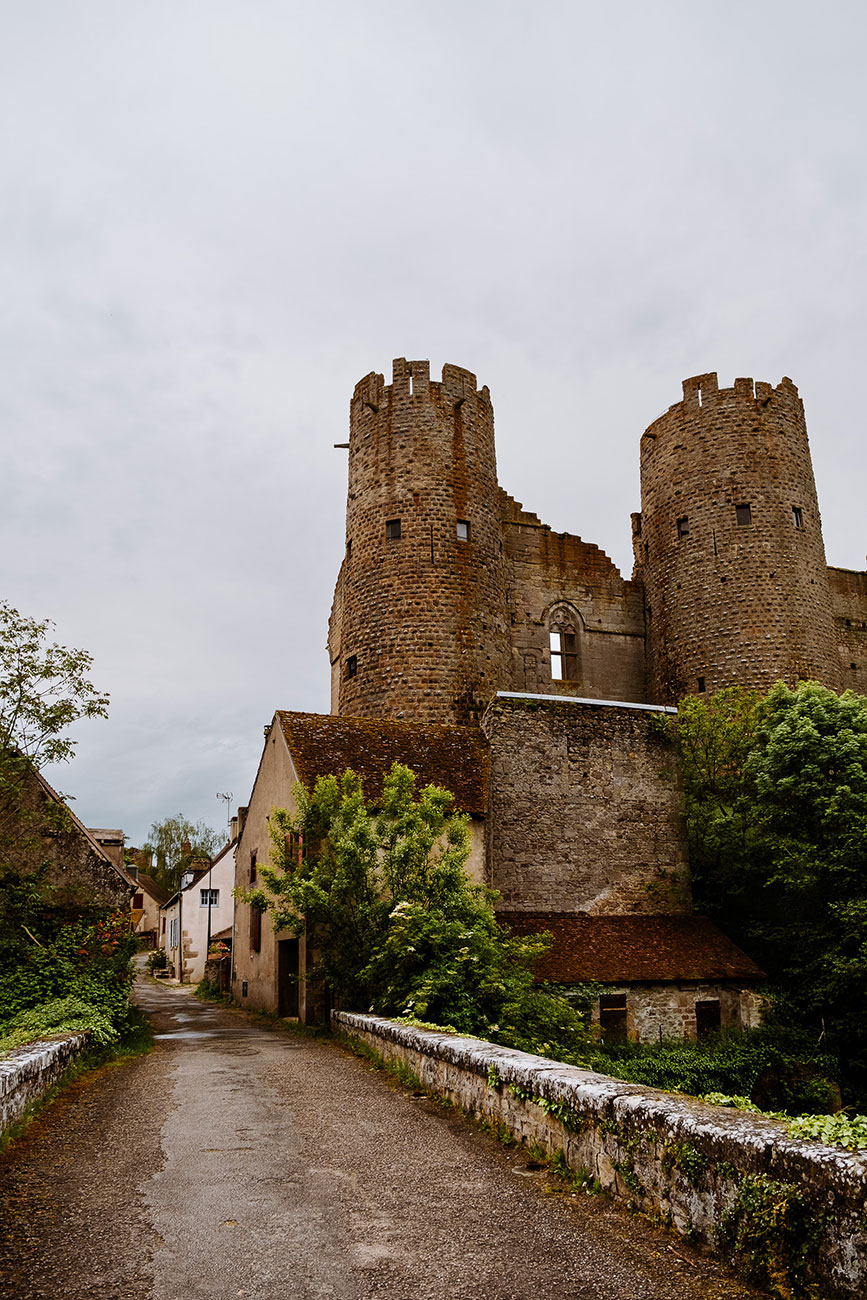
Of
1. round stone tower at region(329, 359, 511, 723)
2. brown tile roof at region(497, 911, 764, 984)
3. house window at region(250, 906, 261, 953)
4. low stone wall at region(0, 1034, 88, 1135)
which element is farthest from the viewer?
round stone tower at region(329, 359, 511, 723)

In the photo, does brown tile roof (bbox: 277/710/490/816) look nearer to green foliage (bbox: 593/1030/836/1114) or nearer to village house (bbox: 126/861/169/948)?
green foliage (bbox: 593/1030/836/1114)

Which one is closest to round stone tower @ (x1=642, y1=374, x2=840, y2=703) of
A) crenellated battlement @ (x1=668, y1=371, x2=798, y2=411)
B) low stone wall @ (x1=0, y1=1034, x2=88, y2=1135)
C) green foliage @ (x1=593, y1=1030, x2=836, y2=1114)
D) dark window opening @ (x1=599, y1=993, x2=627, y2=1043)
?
crenellated battlement @ (x1=668, y1=371, x2=798, y2=411)

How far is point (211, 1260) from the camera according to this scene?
433 centimetres

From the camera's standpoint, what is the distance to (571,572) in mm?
34688

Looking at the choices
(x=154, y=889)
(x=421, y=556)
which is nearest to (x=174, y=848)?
(x=154, y=889)

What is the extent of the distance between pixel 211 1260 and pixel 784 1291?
2.43 m

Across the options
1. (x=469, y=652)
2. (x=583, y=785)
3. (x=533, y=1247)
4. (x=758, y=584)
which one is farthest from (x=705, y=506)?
(x=533, y=1247)

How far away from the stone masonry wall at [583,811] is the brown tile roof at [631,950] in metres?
0.47

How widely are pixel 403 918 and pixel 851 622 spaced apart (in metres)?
28.5

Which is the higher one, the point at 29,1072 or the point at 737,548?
the point at 737,548

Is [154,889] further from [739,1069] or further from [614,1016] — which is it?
[739,1069]

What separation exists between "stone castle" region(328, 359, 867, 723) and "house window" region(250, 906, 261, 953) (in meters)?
6.36

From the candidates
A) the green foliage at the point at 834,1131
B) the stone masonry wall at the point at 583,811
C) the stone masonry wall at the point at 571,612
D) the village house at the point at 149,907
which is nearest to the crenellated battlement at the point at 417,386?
the stone masonry wall at the point at 571,612

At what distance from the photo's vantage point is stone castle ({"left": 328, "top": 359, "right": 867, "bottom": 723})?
27.8m
